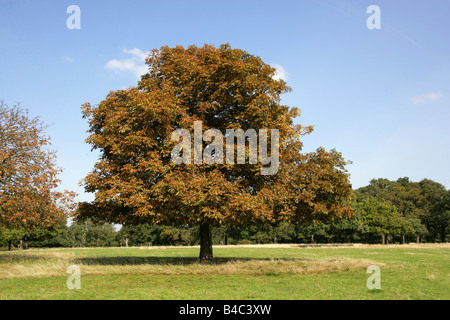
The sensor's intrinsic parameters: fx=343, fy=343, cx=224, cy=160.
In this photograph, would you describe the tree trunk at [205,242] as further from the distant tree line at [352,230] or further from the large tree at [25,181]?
the distant tree line at [352,230]

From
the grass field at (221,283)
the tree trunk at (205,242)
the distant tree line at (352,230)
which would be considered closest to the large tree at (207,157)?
the tree trunk at (205,242)

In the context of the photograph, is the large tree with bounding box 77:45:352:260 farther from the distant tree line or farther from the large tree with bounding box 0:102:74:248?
the distant tree line

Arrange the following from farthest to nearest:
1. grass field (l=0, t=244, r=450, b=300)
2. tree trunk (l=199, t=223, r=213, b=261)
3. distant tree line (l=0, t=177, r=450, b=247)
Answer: distant tree line (l=0, t=177, r=450, b=247) < tree trunk (l=199, t=223, r=213, b=261) < grass field (l=0, t=244, r=450, b=300)

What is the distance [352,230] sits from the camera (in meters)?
86.1

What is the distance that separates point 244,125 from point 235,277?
29.2 feet

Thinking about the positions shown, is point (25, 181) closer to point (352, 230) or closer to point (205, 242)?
point (205, 242)

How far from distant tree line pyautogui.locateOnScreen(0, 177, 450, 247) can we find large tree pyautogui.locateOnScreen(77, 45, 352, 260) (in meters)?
44.1

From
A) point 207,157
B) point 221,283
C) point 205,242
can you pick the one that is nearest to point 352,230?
point 205,242

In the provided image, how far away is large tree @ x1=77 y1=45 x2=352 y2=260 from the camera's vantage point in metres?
18.0

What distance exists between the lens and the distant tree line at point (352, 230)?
82812 millimetres

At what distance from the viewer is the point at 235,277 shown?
1706 centimetres

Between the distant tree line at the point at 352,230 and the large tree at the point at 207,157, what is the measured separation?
44.1m

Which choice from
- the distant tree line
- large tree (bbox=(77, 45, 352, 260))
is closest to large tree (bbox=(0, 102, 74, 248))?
large tree (bbox=(77, 45, 352, 260))
